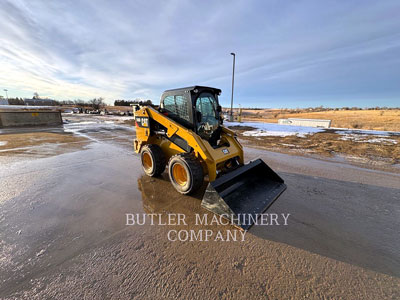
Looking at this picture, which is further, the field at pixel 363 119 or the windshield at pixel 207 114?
the field at pixel 363 119

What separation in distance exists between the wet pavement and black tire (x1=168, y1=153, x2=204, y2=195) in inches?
8.9

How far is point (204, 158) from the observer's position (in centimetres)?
321

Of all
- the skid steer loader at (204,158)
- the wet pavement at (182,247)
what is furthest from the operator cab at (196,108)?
the wet pavement at (182,247)

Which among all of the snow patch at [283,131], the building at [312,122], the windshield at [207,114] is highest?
the windshield at [207,114]

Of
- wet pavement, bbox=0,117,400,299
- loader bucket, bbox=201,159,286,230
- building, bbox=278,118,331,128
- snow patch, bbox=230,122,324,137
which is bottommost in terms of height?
wet pavement, bbox=0,117,400,299

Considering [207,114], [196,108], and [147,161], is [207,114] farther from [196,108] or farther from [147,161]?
[147,161]

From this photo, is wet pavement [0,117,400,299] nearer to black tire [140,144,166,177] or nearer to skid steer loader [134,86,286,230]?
skid steer loader [134,86,286,230]

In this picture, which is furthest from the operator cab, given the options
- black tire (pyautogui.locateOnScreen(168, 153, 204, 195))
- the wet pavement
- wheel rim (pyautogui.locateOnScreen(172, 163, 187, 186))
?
the wet pavement

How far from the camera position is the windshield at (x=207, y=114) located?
12.6 ft

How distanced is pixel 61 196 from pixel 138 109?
283cm

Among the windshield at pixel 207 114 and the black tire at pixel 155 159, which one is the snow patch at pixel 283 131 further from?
the black tire at pixel 155 159

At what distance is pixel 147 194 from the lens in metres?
3.55

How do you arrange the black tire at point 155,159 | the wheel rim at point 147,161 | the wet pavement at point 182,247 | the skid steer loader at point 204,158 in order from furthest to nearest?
the wheel rim at point 147,161 < the black tire at point 155,159 < the skid steer loader at point 204,158 < the wet pavement at point 182,247

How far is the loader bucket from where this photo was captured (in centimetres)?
262
